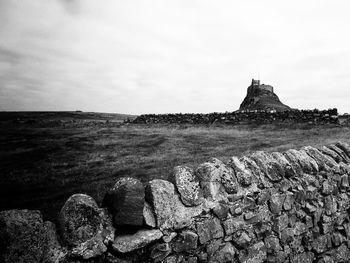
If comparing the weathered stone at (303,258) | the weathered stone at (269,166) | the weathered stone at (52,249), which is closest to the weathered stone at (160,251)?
the weathered stone at (52,249)

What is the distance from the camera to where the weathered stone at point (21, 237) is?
2.09 m

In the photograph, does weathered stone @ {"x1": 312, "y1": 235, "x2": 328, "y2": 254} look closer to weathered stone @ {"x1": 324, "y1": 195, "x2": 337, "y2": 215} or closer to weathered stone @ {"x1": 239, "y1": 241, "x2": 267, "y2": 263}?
weathered stone @ {"x1": 324, "y1": 195, "x2": 337, "y2": 215}

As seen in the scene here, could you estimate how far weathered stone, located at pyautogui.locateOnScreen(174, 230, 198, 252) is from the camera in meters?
2.91

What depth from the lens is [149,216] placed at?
2.77 metres

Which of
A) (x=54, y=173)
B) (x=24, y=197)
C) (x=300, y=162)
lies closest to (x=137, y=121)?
(x=54, y=173)

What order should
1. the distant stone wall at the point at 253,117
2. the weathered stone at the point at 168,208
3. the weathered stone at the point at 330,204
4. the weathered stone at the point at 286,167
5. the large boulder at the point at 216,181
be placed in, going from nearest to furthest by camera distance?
the weathered stone at the point at 168,208, the large boulder at the point at 216,181, the weathered stone at the point at 286,167, the weathered stone at the point at 330,204, the distant stone wall at the point at 253,117

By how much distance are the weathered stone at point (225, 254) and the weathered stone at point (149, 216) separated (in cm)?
103

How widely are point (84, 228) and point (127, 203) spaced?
49 centimetres

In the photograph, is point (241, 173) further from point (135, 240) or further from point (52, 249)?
point (52, 249)

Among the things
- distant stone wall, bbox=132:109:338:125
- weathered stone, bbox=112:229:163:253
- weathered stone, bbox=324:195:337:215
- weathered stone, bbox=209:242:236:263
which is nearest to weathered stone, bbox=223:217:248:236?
weathered stone, bbox=209:242:236:263

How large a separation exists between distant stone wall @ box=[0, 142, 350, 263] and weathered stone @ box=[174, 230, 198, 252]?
0.01 m

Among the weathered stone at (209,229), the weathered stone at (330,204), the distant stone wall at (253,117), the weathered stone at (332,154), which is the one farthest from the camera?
A: the distant stone wall at (253,117)

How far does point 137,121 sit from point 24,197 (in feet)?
96.3

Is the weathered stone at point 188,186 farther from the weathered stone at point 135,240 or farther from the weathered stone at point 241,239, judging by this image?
the weathered stone at point 241,239
